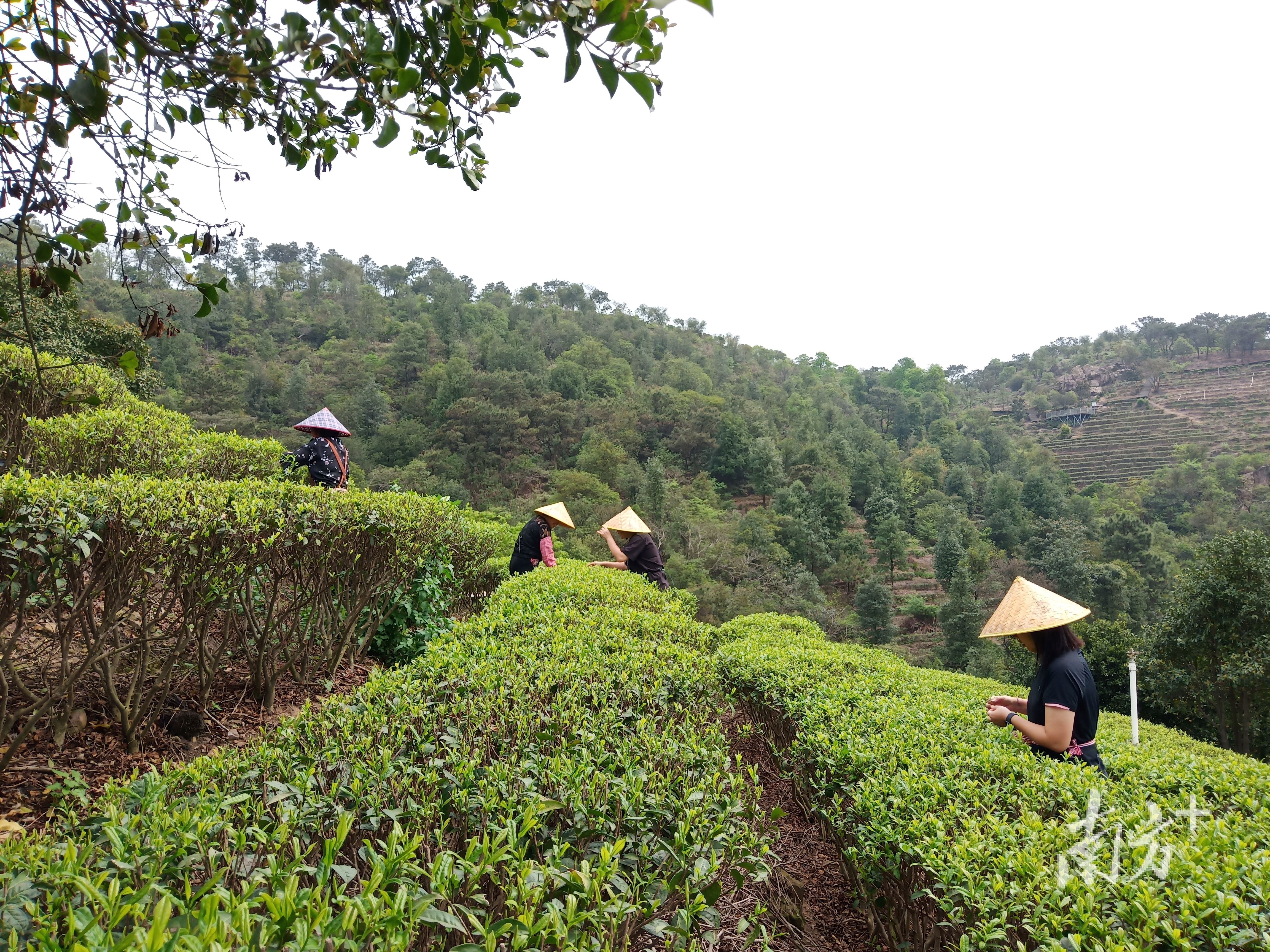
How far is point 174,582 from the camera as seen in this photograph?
3.20 metres

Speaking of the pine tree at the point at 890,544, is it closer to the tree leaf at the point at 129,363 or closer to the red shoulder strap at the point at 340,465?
the red shoulder strap at the point at 340,465

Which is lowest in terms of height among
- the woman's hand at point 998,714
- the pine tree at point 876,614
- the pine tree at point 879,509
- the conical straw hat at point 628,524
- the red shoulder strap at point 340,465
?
the pine tree at point 876,614

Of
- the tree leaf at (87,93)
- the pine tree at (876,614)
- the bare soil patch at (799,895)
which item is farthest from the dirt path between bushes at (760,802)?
the pine tree at (876,614)

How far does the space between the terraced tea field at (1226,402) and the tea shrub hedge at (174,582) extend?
7591 cm

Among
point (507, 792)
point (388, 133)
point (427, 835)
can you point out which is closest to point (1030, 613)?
point (507, 792)

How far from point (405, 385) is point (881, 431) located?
164 feet

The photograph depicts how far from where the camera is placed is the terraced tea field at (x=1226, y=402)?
197 ft

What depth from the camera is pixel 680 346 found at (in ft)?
230

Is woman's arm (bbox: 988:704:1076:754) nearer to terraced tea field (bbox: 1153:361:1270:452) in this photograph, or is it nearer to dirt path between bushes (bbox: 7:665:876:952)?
dirt path between bushes (bbox: 7:665:876:952)

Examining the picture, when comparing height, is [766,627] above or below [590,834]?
below

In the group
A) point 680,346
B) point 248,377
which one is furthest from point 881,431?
point 248,377

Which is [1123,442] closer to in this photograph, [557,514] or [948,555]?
[948,555]

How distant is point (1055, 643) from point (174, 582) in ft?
13.8

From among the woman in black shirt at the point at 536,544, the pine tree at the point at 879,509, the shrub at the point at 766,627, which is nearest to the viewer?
the shrub at the point at 766,627
